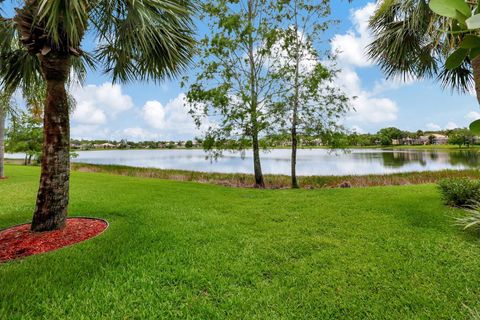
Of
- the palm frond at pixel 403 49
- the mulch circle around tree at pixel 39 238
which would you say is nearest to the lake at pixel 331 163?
the palm frond at pixel 403 49

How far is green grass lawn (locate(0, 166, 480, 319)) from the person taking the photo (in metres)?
2.37

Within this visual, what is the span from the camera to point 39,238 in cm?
379

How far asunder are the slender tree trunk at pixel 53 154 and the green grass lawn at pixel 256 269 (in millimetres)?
858

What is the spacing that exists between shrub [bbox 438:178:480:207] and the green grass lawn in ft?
2.17

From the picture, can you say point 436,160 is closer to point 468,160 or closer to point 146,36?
point 468,160

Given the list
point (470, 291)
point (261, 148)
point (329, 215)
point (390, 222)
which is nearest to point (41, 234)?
point (329, 215)

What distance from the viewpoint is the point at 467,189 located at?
5.61 m

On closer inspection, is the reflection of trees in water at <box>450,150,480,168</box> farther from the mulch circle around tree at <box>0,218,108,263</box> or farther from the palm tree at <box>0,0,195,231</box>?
the mulch circle around tree at <box>0,218,108,263</box>

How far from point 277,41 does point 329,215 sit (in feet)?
24.8

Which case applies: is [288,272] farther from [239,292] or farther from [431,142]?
[431,142]

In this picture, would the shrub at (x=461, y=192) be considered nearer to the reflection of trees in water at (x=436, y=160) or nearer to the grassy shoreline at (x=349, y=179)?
the grassy shoreline at (x=349, y=179)

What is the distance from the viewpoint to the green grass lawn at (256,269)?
93.3 inches

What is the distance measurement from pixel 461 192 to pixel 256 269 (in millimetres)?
5281

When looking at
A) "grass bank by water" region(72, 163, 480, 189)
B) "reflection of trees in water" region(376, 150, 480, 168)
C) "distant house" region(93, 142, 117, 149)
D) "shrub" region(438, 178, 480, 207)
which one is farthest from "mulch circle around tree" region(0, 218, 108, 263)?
"distant house" region(93, 142, 117, 149)
